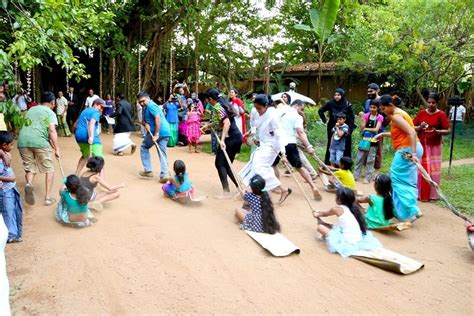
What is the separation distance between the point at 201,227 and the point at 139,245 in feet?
2.79

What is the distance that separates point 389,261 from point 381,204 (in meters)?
1.20

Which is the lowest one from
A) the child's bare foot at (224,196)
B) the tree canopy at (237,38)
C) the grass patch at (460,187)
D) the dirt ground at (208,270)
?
the dirt ground at (208,270)

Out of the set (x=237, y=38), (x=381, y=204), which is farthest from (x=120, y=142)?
(x=237, y=38)

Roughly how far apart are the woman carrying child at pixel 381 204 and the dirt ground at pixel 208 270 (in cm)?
19

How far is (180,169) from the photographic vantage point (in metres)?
5.73

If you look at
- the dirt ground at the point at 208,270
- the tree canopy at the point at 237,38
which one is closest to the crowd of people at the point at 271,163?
the dirt ground at the point at 208,270

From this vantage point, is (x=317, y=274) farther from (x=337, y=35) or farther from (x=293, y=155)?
(x=337, y=35)

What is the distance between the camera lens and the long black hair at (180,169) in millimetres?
5719

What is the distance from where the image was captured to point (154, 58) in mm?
14750

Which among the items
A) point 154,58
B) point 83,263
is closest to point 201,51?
point 154,58

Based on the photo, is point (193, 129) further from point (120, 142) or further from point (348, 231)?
point (348, 231)

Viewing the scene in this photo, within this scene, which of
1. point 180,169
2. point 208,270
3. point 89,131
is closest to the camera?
point 208,270

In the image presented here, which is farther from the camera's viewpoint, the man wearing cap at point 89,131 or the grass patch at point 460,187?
the man wearing cap at point 89,131

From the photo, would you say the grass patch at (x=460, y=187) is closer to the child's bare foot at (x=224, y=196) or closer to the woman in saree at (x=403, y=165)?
the woman in saree at (x=403, y=165)
